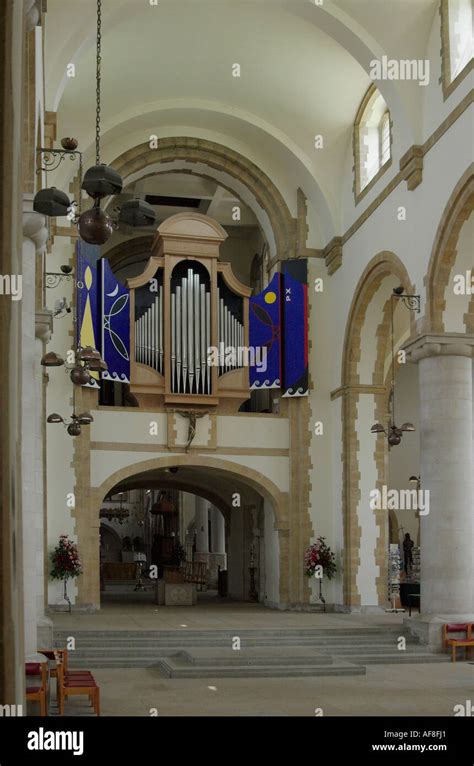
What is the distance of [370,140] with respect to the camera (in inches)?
807

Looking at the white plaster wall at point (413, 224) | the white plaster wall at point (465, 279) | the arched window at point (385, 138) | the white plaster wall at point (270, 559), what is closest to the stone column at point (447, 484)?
the white plaster wall at point (465, 279)

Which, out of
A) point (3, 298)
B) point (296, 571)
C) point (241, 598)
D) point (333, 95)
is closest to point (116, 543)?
point (241, 598)

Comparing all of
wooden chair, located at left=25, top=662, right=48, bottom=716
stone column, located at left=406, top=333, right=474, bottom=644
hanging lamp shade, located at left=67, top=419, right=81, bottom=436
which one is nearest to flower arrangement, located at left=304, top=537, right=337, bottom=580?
stone column, located at left=406, top=333, right=474, bottom=644

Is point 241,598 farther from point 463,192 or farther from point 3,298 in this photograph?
point 3,298

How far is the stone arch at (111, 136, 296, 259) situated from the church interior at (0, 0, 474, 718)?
48mm

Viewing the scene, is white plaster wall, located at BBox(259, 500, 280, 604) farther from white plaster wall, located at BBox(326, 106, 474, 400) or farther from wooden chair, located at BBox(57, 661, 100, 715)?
wooden chair, located at BBox(57, 661, 100, 715)

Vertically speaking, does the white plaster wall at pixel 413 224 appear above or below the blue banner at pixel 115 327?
above

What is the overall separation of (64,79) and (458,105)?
619 cm

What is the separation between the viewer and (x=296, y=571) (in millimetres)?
21641

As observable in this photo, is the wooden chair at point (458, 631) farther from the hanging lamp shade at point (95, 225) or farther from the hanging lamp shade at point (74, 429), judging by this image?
the hanging lamp shade at point (95, 225)

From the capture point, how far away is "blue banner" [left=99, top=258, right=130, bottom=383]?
21.0 metres

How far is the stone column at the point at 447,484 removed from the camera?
630 inches

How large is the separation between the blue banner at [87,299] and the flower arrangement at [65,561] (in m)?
3.13

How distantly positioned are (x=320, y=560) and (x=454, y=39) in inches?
403
